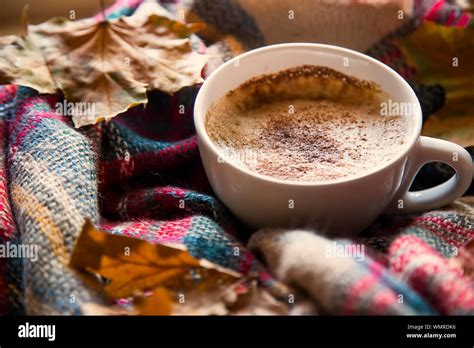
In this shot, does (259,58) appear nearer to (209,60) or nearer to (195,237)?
(209,60)

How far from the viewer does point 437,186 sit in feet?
2.82

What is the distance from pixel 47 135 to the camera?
85 centimetres

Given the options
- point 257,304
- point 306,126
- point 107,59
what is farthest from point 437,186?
point 107,59

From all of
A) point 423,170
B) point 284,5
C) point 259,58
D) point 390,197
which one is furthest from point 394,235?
point 284,5

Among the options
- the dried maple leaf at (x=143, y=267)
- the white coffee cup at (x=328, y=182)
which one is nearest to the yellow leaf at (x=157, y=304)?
the dried maple leaf at (x=143, y=267)

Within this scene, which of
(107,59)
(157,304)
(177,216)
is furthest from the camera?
(107,59)

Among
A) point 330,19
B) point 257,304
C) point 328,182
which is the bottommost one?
point 257,304

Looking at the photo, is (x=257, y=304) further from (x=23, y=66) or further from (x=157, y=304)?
(x=23, y=66)

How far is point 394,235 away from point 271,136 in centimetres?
18

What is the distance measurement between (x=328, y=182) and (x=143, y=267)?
19 centimetres

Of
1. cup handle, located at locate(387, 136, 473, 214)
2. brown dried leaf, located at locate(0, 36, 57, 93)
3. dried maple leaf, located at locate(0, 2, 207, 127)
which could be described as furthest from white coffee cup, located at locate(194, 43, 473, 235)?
brown dried leaf, located at locate(0, 36, 57, 93)
